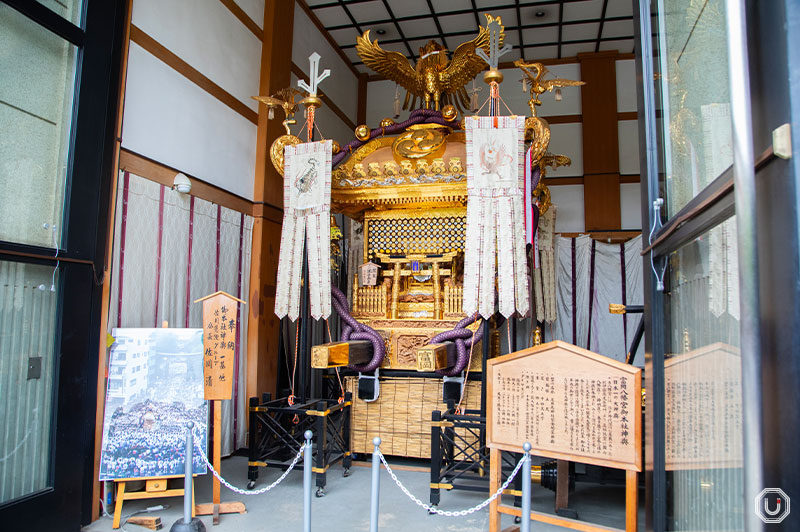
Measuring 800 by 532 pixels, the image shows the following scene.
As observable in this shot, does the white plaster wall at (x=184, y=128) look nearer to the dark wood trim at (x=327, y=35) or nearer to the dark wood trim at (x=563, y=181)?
the dark wood trim at (x=327, y=35)

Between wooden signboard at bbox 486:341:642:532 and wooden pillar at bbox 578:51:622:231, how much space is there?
Answer: 232 inches

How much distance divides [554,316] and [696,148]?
18.1 ft

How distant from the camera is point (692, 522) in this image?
1.98 metres

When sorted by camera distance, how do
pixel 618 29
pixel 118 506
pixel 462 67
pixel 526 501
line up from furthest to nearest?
pixel 618 29 → pixel 462 67 → pixel 118 506 → pixel 526 501

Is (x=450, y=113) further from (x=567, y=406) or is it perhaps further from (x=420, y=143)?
(x=567, y=406)

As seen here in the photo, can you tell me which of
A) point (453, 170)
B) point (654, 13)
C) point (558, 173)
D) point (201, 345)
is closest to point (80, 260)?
point (201, 345)

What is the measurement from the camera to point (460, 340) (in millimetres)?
5043

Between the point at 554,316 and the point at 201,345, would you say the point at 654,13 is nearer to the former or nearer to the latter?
the point at 201,345

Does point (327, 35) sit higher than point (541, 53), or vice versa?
point (541, 53)

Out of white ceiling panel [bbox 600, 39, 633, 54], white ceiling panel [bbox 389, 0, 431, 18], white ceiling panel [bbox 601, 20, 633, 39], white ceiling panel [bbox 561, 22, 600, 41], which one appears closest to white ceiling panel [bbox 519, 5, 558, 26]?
white ceiling panel [bbox 561, 22, 600, 41]

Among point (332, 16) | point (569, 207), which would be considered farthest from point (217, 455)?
point (569, 207)

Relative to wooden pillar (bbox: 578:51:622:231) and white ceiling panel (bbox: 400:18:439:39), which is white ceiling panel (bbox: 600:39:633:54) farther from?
white ceiling panel (bbox: 400:18:439:39)

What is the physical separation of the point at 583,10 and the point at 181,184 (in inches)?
243

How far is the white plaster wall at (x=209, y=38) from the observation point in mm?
4602
